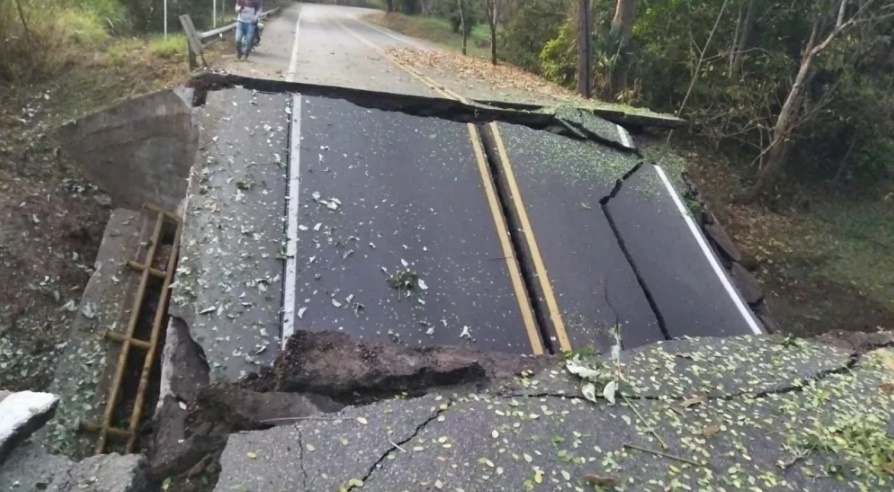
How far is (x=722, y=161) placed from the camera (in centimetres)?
1653

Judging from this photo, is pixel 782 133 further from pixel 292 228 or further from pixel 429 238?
pixel 292 228

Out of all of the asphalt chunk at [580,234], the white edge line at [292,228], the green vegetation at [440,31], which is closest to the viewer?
the white edge line at [292,228]

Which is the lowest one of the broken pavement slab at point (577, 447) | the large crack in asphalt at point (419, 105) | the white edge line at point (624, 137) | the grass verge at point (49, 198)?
the grass verge at point (49, 198)

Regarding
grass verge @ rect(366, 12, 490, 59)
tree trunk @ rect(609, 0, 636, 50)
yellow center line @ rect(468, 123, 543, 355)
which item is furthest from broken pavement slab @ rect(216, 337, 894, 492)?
grass verge @ rect(366, 12, 490, 59)

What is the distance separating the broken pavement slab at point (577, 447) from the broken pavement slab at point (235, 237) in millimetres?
1328

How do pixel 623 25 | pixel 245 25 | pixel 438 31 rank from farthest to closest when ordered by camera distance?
1. pixel 438 31
2. pixel 623 25
3. pixel 245 25

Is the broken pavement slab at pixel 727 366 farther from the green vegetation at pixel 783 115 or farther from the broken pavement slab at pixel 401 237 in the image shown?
the green vegetation at pixel 783 115

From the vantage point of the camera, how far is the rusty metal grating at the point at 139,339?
5.88 metres

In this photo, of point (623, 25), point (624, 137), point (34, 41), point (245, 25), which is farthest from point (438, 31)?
point (624, 137)

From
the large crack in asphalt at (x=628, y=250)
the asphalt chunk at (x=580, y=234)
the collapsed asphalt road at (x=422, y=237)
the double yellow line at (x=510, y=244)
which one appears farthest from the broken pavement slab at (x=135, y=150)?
the large crack in asphalt at (x=628, y=250)

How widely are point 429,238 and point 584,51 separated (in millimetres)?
10040

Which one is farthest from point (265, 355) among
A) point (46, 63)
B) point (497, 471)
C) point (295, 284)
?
point (46, 63)

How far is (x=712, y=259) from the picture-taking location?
7301 millimetres

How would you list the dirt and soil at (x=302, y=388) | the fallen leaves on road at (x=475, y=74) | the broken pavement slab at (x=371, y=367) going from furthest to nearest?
1. the fallen leaves on road at (x=475, y=74)
2. the broken pavement slab at (x=371, y=367)
3. the dirt and soil at (x=302, y=388)
